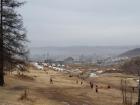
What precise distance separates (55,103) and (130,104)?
36.1ft

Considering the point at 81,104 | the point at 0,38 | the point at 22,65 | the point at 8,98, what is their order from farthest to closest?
the point at 22,65, the point at 0,38, the point at 81,104, the point at 8,98

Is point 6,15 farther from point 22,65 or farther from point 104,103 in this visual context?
point 104,103

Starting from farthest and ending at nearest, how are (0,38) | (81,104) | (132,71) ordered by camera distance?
(132,71) < (0,38) < (81,104)

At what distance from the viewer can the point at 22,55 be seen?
52.1 metres

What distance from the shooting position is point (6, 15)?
50.1m

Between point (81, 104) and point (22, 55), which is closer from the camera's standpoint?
point (81, 104)

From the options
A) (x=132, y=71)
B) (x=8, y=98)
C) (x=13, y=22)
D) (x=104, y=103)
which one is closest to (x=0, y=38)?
(x=13, y=22)

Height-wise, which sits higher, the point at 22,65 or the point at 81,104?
the point at 22,65

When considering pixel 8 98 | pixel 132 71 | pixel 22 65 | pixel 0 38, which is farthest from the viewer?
pixel 132 71

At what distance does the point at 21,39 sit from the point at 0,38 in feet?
10.1

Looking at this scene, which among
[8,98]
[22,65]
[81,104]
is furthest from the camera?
[22,65]

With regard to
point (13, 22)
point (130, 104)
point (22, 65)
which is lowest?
point (130, 104)

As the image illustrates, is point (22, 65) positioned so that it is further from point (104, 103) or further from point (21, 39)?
point (104, 103)

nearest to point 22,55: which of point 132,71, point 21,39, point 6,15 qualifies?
point 21,39
